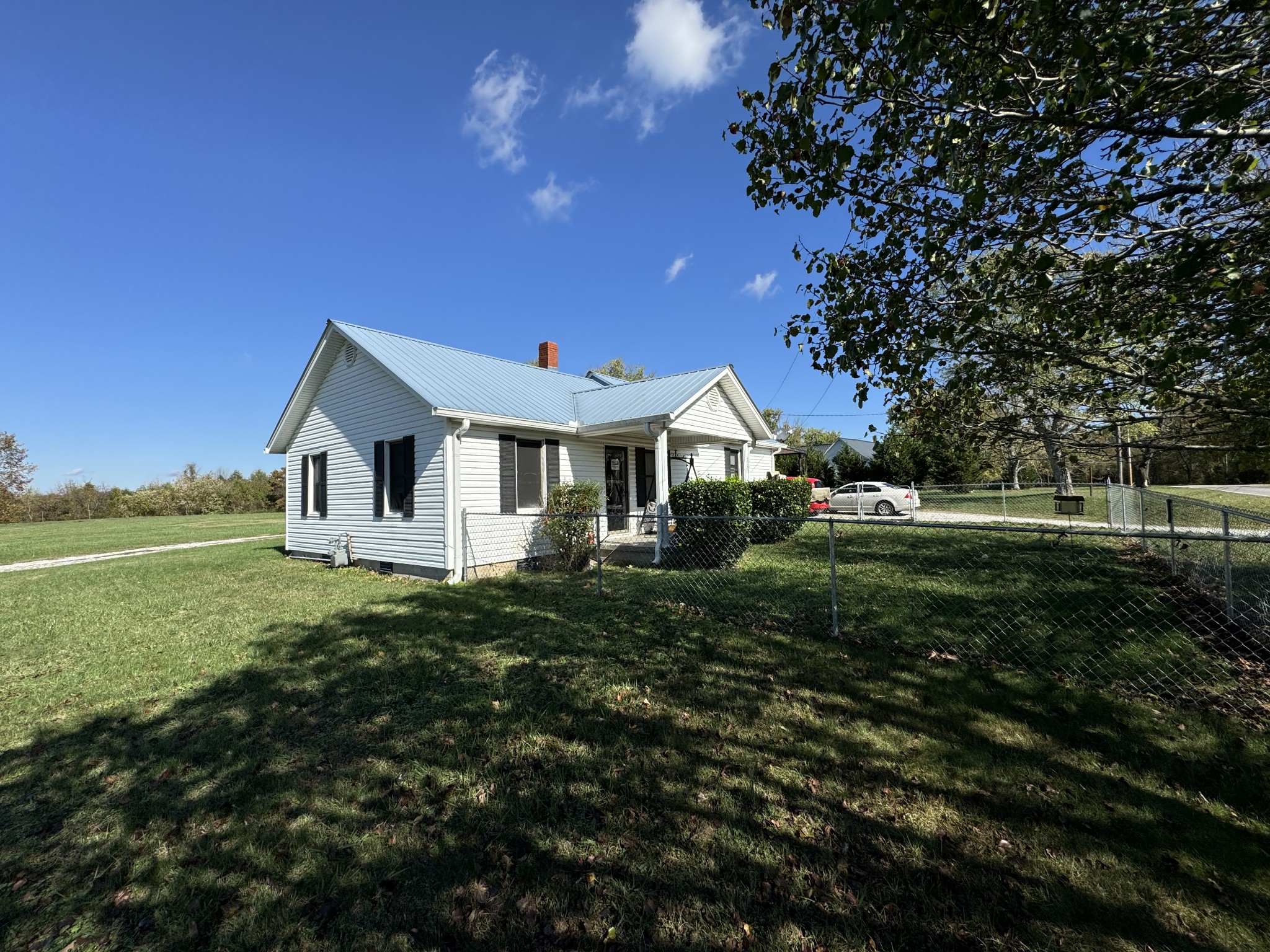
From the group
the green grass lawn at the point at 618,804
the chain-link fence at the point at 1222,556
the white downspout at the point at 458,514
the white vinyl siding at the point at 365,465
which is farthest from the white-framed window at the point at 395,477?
the chain-link fence at the point at 1222,556

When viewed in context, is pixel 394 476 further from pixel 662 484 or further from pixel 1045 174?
pixel 1045 174

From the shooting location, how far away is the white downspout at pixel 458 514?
9.86m

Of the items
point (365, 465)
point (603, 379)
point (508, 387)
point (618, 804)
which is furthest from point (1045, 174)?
point (603, 379)

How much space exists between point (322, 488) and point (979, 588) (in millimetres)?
14104

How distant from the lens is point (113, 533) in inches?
945

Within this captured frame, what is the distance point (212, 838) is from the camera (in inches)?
113

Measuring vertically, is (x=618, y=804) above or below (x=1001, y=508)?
below

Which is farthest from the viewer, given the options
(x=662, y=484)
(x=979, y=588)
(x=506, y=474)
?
(x=662, y=484)

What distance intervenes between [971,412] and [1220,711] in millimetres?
3206

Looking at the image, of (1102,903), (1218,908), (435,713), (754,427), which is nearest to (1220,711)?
(1218,908)

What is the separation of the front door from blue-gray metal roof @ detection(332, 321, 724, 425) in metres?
1.20

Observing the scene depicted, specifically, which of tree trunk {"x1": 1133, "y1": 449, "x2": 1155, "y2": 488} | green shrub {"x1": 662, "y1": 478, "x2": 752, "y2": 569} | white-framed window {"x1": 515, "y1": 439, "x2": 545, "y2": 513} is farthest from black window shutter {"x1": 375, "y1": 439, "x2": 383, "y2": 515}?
tree trunk {"x1": 1133, "y1": 449, "x2": 1155, "y2": 488}

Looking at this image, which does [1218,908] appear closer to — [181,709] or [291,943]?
[291,943]

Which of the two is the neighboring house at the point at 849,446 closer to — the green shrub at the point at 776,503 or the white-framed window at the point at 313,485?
the green shrub at the point at 776,503
